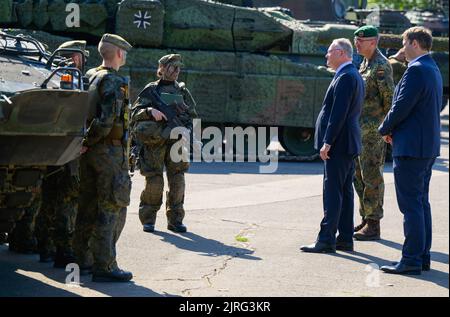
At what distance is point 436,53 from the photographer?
2519 cm

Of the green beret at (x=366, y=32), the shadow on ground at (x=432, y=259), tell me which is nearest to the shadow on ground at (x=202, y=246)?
the shadow on ground at (x=432, y=259)

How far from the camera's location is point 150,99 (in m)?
11.3

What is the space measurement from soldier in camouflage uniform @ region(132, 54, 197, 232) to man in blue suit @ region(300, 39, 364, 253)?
1.66 metres

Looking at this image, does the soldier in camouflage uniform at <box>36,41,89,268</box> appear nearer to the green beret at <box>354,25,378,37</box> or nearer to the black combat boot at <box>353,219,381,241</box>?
the green beret at <box>354,25,378,37</box>

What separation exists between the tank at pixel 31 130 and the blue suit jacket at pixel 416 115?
8.52 feet

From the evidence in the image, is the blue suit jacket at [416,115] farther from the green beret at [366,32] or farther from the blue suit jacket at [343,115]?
the green beret at [366,32]

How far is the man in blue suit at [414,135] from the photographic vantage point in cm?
909

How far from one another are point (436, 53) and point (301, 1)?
4040 mm

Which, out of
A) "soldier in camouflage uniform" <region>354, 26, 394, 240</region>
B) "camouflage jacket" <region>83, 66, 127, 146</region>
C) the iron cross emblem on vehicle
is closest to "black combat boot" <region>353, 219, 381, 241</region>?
"soldier in camouflage uniform" <region>354, 26, 394, 240</region>

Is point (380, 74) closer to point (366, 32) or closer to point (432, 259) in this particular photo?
point (366, 32)

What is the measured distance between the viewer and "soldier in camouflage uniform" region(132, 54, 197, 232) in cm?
1125
